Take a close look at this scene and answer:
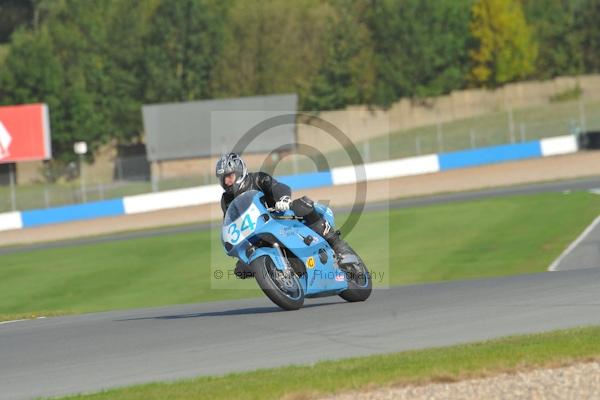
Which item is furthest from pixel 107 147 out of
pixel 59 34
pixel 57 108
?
pixel 59 34

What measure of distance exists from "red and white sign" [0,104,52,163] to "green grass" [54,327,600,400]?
3991cm

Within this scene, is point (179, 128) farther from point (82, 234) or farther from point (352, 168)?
point (82, 234)

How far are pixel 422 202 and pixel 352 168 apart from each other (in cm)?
921

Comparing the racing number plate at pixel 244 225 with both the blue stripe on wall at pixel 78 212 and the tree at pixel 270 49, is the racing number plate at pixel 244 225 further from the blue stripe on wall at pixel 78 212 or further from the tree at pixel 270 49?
the tree at pixel 270 49

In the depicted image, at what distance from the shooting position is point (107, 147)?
74.0 meters

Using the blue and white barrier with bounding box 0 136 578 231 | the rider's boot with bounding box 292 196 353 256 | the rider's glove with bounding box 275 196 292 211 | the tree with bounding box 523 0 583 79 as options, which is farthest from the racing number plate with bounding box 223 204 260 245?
the tree with bounding box 523 0 583 79

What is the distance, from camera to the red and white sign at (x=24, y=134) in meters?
47.8

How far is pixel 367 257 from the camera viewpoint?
25062 millimetres

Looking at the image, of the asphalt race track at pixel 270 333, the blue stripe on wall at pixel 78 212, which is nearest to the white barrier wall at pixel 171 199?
the blue stripe on wall at pixel 78 212

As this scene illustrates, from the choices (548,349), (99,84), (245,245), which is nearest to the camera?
(548,349)

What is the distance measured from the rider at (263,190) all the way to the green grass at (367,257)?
643 centimetres

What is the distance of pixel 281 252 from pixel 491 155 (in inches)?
1501

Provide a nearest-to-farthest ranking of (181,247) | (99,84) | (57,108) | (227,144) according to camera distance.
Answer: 1. (181,247)
2. (227,144)
3. (57,108)
4. (99,84)

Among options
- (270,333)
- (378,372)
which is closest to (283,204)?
(270,333)
